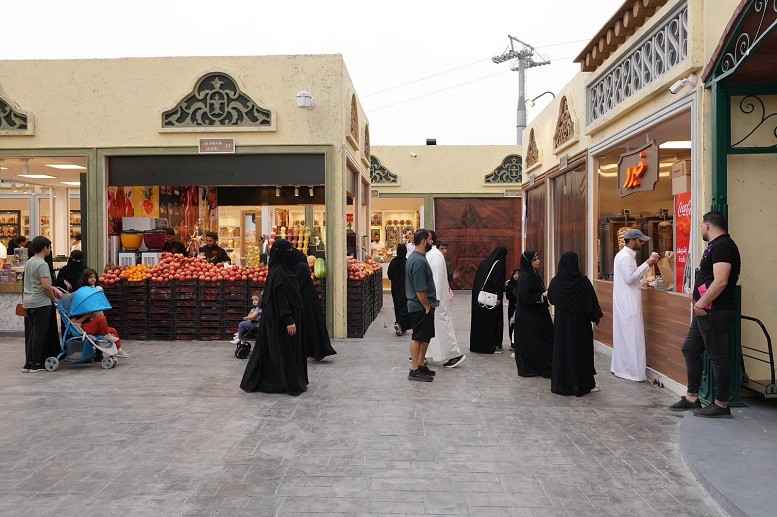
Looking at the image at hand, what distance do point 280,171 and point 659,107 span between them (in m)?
6.39

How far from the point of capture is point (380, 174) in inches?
887

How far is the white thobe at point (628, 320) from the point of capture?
829 cm

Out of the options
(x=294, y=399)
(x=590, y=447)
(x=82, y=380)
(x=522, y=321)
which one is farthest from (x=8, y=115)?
(x=590, y=447)

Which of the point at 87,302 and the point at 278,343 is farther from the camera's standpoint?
the point at 87,302

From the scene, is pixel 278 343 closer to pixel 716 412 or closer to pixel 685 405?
pixel 685 405

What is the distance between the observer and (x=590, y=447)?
557 centimetres

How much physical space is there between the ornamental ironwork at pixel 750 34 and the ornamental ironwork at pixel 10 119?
10.7m

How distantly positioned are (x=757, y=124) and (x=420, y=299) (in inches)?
155

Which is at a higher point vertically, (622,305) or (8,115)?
(8,115)

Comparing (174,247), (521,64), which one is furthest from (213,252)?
(521,64)

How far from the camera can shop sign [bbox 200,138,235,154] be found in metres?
11.7

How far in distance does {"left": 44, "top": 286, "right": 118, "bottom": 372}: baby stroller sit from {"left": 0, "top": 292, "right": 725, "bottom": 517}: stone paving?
282 mm

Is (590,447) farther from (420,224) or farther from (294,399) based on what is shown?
(420,224)

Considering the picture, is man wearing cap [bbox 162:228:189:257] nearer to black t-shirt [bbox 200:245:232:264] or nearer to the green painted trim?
black t-shirt [bbox 200:245:232:264]
